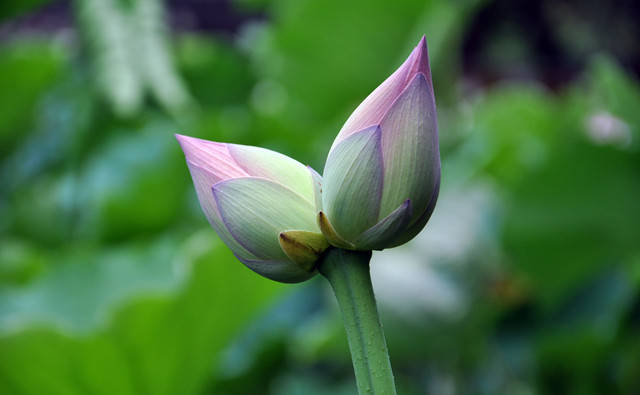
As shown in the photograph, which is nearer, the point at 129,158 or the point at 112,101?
the point at 112,101

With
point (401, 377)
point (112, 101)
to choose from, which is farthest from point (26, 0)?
point (401, 377)

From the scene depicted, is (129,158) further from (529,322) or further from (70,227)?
(529,322)

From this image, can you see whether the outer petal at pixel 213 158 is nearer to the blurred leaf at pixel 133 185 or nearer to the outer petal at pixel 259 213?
the outer petal at pixel 259 213

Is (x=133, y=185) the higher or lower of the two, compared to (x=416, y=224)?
higher

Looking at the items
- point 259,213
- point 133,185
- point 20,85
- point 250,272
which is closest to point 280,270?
point 259,213

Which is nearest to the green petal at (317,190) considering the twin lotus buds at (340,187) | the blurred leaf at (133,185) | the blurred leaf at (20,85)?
the twin lotus buds at (340,187)

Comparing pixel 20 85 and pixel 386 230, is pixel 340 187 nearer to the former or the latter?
pixel 386 230
